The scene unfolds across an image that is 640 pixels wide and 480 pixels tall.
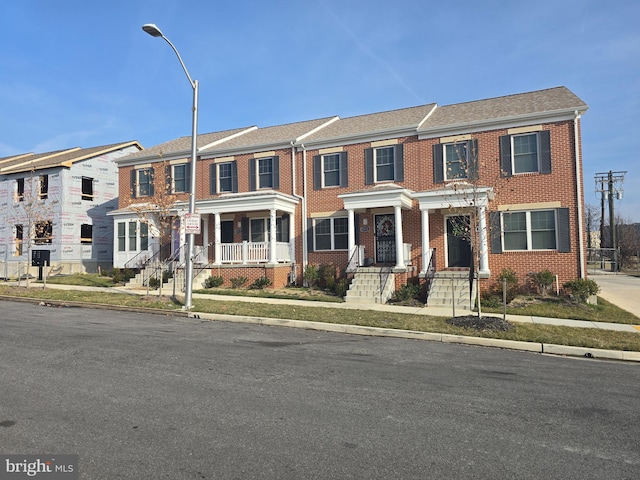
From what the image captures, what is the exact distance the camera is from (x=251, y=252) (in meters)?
20.9

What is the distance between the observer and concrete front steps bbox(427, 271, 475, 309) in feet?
51.2

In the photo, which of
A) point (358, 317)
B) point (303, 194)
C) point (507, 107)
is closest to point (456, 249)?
point (507, 107)

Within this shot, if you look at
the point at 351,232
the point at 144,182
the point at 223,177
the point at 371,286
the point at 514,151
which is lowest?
the point at 371,286

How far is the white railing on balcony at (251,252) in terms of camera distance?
20641 mm

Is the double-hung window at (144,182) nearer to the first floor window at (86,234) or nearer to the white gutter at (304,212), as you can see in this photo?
the first floor window at (86,234)

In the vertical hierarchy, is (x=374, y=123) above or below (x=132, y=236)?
above

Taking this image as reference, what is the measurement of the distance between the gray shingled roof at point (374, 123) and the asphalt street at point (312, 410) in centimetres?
1282

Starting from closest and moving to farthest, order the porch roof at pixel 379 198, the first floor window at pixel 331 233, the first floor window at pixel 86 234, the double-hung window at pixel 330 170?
the porch roof at pixel 379 198 → the first floor window at pixel 331 233 → the double-hung window at pixel 330 170 → the first floor window at pixel 86 234

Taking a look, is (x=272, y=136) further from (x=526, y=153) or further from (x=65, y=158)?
(x=65, y=158)

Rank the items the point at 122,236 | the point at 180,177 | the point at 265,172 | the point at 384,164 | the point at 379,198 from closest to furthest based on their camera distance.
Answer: the point at 379,198 < the point at 384,164 < the point at 265,172 < the point at 180,177 < the point at 122,236

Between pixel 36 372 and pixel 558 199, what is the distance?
16956 mm

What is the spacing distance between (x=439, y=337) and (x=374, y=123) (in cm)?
1347

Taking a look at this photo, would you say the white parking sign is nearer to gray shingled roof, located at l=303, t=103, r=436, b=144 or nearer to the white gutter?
Result: the white gutter

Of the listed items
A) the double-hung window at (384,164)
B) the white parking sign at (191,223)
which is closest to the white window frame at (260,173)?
the double-hung window at (384,164)
